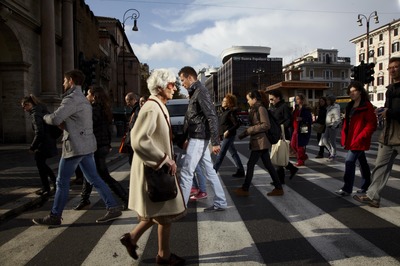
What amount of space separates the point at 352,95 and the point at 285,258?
329cm

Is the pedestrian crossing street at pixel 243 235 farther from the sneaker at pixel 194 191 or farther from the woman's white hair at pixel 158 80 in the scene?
the woman's white hair at pixel 158 80

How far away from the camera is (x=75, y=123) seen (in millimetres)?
4270

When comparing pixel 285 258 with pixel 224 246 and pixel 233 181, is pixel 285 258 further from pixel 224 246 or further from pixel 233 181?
pixel 233 181

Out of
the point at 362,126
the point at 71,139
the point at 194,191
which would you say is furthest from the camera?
the point at 194,191

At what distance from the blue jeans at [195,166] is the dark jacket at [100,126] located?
1.37 m

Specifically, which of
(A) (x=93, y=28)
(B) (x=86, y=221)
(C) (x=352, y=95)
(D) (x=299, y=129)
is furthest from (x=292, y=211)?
(A) (x=93, y=28)

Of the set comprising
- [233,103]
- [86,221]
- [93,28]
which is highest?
[93,28]

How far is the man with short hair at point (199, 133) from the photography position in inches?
176

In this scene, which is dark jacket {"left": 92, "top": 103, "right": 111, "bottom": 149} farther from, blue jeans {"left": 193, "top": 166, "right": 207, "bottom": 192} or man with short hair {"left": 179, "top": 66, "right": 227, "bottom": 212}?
blue jeans {"left": 193, "top": 166, "right": 207, "bottom": 192}

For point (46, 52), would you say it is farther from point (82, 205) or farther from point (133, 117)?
point (82, 205)

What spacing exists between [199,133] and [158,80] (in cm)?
164

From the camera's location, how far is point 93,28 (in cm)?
2950

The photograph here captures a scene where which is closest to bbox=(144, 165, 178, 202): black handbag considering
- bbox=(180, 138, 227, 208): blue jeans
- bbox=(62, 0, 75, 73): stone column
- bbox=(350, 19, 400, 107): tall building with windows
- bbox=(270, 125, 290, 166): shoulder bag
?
bbox=(180, 138, 227, 208): blue jeans

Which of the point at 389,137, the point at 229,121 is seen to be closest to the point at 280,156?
the point at 229,121
